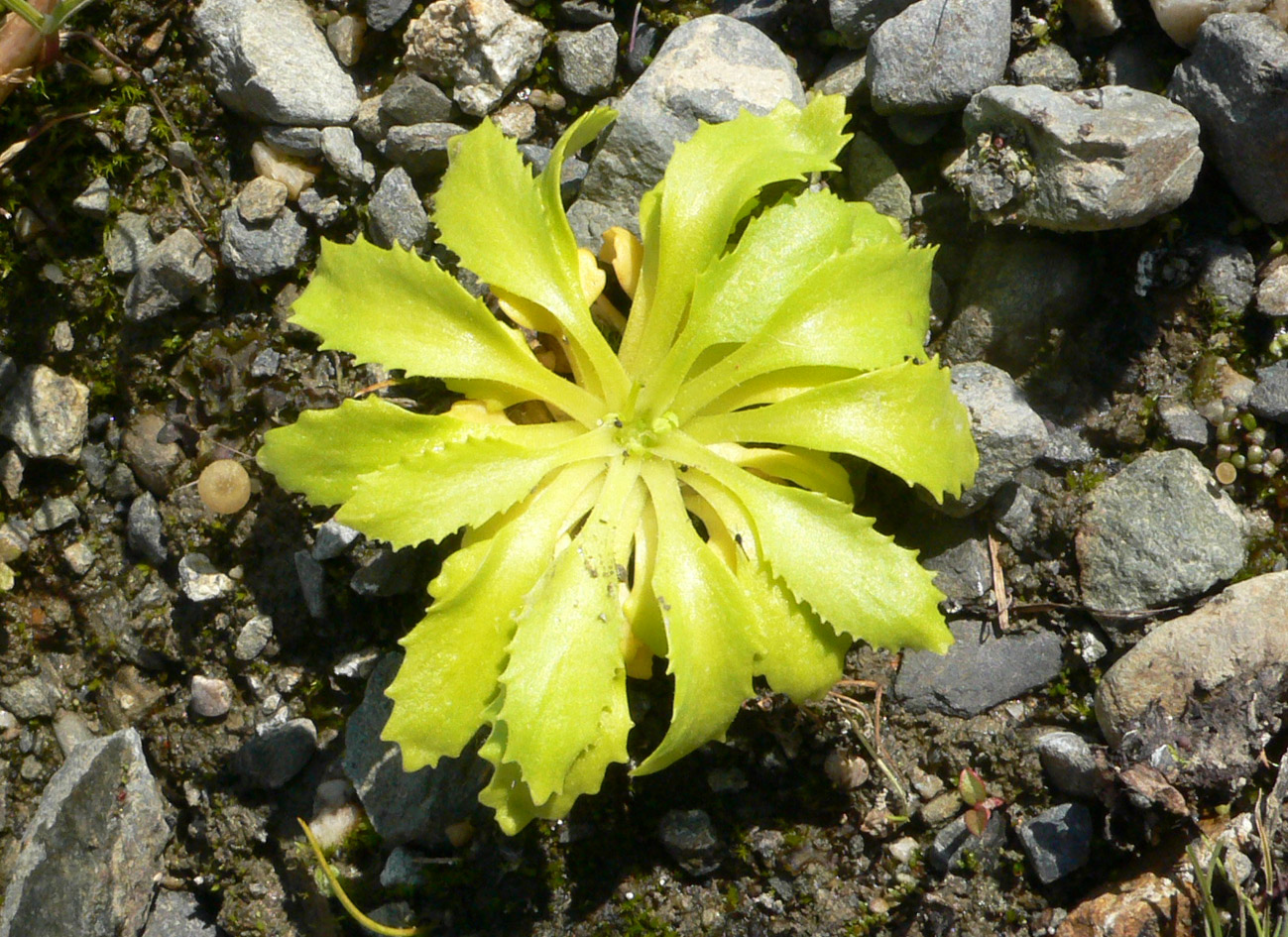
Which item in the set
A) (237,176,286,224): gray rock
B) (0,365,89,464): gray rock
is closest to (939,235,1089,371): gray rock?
(237,176,286,224): gray rock

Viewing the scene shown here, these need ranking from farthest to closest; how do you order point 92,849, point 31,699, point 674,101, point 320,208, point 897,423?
point 31,699 → point 320,208 → point 92,849 → point 674,101 → point 897,423

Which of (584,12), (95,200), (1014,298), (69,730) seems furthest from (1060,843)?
(95,200)

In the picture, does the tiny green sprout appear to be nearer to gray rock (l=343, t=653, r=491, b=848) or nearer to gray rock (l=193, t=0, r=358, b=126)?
gray rock (l=343, t=653, r=491, b=848)

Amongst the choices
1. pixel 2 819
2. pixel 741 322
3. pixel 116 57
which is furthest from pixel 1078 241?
pixel 2 819

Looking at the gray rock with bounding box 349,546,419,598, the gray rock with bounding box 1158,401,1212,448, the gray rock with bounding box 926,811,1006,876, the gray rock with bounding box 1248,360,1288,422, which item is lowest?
the gray rock with bounding box 926,811,1006,876

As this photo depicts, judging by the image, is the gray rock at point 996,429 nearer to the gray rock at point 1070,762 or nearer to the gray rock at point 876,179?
the gray rock at point 876,179

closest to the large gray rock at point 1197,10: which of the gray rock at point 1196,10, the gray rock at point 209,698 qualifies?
the gray rock at point 1196,10

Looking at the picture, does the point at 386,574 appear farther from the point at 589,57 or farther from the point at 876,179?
the point at 876,179
